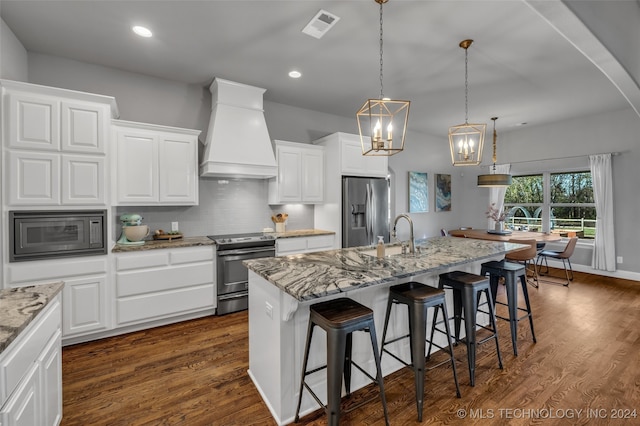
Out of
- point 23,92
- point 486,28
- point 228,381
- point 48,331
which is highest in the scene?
point 486,28

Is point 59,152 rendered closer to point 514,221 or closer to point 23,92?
point 23,92

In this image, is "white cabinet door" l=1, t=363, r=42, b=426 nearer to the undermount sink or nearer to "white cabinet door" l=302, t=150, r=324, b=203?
the undermount sink

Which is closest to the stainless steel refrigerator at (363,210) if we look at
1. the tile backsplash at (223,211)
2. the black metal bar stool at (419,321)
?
the tile backsplash at (223,211)

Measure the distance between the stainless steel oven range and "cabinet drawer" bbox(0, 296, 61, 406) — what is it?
197 centimetres

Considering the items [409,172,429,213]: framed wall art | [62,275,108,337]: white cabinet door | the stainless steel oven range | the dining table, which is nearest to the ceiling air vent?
the stainless steel oven range

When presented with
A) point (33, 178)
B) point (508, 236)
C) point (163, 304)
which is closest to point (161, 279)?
point (163, 304)

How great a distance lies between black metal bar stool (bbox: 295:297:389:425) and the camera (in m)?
1.64

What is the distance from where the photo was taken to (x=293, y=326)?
1.88 metres

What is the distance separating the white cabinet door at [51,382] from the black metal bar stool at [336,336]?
131 centimetres

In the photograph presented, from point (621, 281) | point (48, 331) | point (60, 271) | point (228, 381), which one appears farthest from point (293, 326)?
point (621, 281)

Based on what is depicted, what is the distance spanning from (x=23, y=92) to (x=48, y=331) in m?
2.29

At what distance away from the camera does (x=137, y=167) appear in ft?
10.9

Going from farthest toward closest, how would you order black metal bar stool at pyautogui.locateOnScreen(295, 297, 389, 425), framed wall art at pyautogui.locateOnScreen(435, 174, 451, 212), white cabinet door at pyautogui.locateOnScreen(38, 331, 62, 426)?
framed wall art at pyautogui.locateOnScreen(435, 174, 451, 212)
black metal bar stool at pyautogui.locateOnScreen(295, 297, 389, 425)
white cabinet door at pyautogui.locateOnScreen(38, 331, 62, 426)

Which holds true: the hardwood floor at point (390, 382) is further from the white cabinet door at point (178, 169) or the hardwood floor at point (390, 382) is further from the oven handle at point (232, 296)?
the white cabinet door at point (178, 169)
